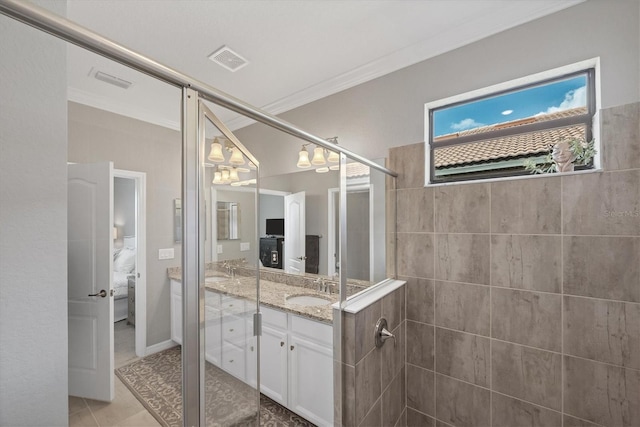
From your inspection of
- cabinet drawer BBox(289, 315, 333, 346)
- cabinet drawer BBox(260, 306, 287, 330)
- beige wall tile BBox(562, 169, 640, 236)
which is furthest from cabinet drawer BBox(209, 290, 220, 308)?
beige wall tile BBox(562, 169, 640, 236)

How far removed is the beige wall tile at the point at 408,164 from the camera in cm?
201

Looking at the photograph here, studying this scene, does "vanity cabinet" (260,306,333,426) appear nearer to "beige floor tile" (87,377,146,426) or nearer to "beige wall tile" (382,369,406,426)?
"beige wall tile" (382,369,406,426)

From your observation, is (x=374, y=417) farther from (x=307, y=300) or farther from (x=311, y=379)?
(x=307, y=300)

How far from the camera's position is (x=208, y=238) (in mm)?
A: 790

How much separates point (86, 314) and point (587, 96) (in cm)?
251

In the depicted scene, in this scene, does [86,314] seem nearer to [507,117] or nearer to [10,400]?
[10,400]

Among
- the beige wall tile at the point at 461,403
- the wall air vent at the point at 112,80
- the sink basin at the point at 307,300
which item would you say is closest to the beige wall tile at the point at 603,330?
the beige wall tile at the point at 461,403

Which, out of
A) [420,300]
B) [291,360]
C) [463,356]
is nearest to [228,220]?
[291,360]

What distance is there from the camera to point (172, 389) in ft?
2.30

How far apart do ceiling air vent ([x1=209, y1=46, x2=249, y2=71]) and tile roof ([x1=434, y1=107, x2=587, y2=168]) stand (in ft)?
5.59

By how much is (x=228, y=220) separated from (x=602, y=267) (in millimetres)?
1954

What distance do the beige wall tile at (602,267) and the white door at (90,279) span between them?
6.95ft

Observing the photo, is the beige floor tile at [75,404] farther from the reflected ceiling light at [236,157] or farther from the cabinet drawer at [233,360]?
the reflected ceiling light at [236,157]

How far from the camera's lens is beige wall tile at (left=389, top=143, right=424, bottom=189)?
201cm
